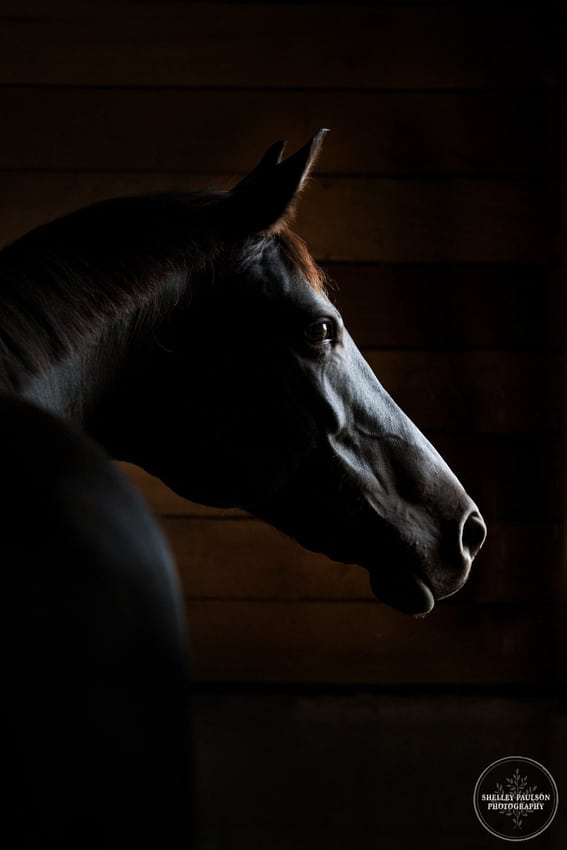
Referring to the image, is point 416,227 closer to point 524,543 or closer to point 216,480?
point 524,543

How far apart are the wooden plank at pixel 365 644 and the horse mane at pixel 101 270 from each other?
2.85 ft

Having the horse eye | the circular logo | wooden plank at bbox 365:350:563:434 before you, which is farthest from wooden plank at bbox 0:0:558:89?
the circular logo

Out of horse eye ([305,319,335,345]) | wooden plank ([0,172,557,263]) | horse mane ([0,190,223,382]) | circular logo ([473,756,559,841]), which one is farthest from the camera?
wooden plank ([0,172,557,263])

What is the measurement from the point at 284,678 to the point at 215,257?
0.97 metres

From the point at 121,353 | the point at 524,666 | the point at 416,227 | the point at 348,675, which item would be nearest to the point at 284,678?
the point at 348,675

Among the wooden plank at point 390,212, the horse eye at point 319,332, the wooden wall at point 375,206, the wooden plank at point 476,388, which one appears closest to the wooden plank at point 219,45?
the wooden wall at point 375,206

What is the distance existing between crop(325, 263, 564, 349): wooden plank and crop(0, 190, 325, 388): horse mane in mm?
734

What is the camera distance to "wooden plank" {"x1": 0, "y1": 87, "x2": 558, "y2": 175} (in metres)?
1.50

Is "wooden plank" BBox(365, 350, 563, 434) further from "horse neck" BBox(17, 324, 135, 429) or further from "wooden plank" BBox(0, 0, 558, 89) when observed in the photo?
"horse neck" BBox(17, 324, 135, 429)

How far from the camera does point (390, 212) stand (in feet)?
4.99

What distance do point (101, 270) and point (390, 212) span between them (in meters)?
0.91

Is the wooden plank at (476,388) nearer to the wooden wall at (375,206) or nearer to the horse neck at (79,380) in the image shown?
the wooden wall at (375,206)

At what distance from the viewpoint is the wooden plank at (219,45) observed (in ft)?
4.94

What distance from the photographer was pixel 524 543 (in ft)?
5.08
